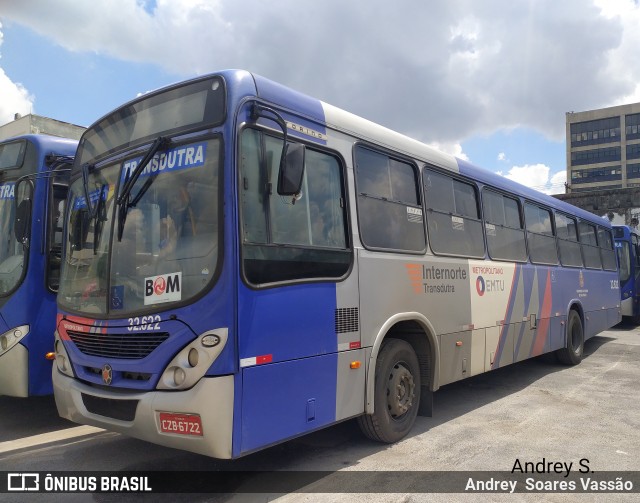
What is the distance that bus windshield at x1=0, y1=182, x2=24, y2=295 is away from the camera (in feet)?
18.8

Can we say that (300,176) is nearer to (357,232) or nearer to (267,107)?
(267,107)

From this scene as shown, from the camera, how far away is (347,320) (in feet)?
14.8

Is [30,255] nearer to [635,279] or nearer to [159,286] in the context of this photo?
[159,286]

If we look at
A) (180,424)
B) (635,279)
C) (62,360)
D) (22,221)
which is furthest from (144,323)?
(635,279)

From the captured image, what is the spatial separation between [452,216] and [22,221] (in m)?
4.96

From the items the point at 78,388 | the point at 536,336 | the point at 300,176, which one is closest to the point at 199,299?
the point at 300,176

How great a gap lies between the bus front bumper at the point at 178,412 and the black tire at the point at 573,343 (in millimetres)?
8340

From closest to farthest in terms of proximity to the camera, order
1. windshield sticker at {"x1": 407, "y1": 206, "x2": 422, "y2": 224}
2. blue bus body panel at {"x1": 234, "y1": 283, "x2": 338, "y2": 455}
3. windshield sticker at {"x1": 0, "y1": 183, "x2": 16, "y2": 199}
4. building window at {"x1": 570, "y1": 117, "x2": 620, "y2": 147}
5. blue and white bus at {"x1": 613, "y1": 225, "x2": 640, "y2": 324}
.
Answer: blue bus body panel at {"x1": 234, "y1": 283, "x2": 338, "y2": 455}
windshield sticker at {"x1": 407, "y1": 206, "x2": 422, "y2": 224}
windshield sticker at {"x1": 0, "y1": 183, "x2": 16, "y2": 199}
blue and white bus at {"x1": 613, "y1": 225, "x2": 640, "y2": 324}
building window at {"x1": 570, "y1": 117, "x2": 620, "y2": 147}

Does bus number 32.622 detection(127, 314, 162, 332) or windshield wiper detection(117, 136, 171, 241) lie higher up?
windshield wiper detection(117, 136, 171, 241)

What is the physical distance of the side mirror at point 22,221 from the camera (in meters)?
5.47

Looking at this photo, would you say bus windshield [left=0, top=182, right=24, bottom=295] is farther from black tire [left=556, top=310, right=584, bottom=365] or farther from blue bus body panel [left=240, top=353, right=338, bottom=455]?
black tire [left=556, top=310, right=584, bottom=365]

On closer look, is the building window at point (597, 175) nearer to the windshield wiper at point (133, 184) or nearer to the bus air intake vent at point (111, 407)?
the windshield wiper at point (133, 184)

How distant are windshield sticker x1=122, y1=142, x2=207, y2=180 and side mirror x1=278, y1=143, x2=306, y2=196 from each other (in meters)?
0.58

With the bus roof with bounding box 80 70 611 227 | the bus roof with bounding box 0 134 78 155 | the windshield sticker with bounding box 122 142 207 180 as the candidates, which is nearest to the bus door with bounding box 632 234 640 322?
the bus roof with bounding box 80 70 611 227
